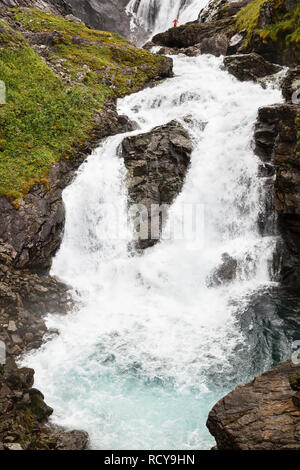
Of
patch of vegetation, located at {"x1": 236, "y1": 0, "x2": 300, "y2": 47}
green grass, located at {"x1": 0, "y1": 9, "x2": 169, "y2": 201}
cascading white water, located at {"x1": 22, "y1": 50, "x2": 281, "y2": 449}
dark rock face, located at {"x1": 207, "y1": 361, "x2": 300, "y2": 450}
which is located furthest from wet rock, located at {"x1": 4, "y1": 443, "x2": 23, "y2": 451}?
patch of vegetation, located at {"x1": 236, "y1": 0, "x2": 300, "y2": 47}

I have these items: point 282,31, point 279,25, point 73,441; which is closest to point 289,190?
point 73,441

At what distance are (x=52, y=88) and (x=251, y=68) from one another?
42.4ft

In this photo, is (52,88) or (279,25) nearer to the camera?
(52,88)

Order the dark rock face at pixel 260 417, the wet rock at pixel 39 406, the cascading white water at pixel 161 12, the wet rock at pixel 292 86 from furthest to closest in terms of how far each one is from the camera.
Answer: the cascading white water at pixel 161 12, the wet rock at pixel 292 86, the wet rock at pixel 39 406, the dark rock face at pixel 260 417

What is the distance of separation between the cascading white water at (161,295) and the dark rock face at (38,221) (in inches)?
22.2

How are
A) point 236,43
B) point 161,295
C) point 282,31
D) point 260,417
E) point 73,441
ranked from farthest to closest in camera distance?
point 236,43, point 282,31, point 161,295, point 73,441, point 260,417

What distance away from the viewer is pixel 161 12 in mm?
47031

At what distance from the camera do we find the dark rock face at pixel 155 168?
16.1 m

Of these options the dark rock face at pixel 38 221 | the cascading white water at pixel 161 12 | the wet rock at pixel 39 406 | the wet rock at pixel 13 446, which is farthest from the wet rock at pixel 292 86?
the cascading white water at pixel 161 12

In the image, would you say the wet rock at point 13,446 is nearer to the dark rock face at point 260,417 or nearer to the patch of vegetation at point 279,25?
the dark rock face at point 260,417

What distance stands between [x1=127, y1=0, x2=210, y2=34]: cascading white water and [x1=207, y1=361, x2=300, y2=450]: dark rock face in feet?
145

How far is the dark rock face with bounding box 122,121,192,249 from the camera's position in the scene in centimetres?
1611

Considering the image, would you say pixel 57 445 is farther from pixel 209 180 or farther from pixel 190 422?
pixel 209 180

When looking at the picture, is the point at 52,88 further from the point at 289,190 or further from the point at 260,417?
the point at 260,417
